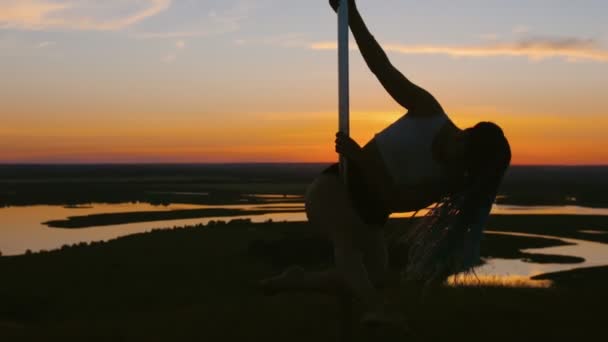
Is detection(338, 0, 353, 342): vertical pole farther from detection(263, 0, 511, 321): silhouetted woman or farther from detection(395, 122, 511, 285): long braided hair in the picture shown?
detection(395, 122, 511, 285): long braided hair

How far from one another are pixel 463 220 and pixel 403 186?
0.46 metres

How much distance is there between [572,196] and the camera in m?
73.3

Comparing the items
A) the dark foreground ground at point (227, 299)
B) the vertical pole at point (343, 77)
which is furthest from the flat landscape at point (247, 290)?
the vertical pole at point (343, 77)

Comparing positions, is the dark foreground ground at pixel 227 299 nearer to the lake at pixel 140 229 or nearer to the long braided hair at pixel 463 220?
the long braided hair at pixel 463 220

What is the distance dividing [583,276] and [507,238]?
11.1 m

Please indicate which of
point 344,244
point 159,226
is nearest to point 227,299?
point 344,244

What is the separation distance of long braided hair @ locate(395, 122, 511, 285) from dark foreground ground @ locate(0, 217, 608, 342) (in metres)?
0.56

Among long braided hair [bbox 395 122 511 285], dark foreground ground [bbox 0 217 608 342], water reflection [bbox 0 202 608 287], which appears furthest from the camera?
water reflection [bbox 0 202 608 287]

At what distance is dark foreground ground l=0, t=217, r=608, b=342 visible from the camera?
26.8 ft

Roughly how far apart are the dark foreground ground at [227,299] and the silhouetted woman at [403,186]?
0.64 m

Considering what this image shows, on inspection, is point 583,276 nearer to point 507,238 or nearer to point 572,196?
point 507,238

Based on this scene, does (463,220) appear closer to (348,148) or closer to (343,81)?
(348,148)

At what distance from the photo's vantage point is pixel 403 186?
4492 millimetres

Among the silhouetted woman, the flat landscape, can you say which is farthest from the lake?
the silhouetted woman
